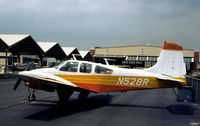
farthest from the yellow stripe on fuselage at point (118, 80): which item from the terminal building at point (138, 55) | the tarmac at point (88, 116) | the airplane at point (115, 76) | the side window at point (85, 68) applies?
the terminal building at point (138, 55)

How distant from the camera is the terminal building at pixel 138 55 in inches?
2217

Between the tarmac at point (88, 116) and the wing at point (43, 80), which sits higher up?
the wing at point (43, 80)

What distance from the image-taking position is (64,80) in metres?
9.34

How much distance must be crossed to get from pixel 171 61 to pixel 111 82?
3.23 m

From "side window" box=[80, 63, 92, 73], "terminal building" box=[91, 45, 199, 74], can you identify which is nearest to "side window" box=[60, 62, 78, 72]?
"side window" box=[80, 63, 92, 73]

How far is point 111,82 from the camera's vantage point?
31.8 feet

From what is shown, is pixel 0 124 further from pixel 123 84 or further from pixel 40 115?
pixel 123 84

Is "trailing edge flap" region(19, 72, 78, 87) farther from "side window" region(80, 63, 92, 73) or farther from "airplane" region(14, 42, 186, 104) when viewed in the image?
"side window" region(80, 63, 92, 73)

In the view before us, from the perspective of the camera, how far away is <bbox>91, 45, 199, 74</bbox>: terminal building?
56.3 metres

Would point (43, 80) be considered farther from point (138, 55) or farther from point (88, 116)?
point (138, 55)

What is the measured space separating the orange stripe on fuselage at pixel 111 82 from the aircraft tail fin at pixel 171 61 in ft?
2.35

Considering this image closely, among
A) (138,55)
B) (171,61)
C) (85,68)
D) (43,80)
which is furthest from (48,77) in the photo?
(138,55)

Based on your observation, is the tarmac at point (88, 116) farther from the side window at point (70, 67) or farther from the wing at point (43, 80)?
the side window at point (70, 67)

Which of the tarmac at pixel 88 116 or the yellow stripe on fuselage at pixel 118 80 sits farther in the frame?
the yellow stripe on fuselage at pixel 118 80
